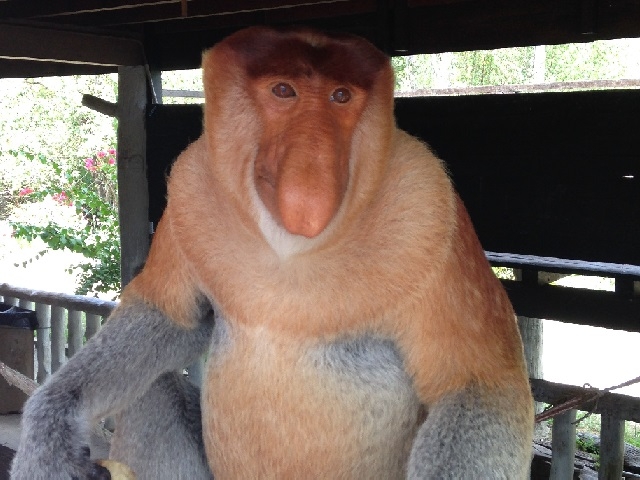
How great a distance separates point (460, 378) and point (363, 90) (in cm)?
64

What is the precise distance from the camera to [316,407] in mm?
1784

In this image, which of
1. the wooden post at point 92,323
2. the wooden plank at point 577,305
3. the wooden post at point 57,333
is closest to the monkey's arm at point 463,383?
the wooden plank at point 577,305

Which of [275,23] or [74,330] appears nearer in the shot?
[275,23]

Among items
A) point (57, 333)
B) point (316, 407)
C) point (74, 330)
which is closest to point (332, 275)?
point (316, 407)

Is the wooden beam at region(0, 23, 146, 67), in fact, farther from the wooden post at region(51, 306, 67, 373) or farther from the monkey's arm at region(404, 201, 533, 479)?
the monkey's arm at region(404, 201, 533, 479)

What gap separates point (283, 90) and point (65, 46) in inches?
122

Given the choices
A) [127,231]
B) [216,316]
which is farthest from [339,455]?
[127,231]

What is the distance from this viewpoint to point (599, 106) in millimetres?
3453

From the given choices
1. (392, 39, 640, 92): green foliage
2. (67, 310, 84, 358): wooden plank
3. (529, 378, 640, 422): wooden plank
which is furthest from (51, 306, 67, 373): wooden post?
(392, 39, 640, 92): green foliage

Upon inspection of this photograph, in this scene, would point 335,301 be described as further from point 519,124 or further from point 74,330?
point 74,330

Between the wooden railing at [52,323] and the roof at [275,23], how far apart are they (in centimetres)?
152

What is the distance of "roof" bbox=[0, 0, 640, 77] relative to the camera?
11.5 feet

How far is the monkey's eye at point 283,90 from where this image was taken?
1.61m

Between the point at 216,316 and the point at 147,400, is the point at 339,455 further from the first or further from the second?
the point at 147,400
